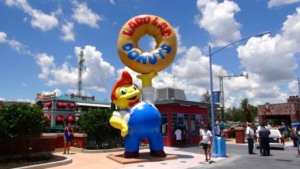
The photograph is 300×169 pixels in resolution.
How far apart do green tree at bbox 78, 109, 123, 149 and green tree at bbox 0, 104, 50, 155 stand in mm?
5044

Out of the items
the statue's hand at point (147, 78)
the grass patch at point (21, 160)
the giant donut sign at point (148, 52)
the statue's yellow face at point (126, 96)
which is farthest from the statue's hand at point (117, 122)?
the grass patch at point (21, 160)

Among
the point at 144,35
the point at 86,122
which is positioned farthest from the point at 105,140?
the point at 144,35

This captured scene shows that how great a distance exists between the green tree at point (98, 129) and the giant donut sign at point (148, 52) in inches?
206

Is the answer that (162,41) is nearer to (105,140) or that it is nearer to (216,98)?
(216,98)

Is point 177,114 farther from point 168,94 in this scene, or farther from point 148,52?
point 148,52

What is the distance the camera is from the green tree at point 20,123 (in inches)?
521

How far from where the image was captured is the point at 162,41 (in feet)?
51.4

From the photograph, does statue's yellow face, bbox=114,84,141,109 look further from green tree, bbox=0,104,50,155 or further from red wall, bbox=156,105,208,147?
red wall, bbox=156,105,208,147

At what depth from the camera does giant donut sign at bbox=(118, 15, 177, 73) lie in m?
15.2

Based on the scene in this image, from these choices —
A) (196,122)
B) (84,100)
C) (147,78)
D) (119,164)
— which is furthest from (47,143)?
(84,100)

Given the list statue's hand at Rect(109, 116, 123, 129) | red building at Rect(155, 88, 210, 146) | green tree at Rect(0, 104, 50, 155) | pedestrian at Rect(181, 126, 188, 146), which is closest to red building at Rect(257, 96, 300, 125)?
red building at Rect(155, 88, 210, 146)

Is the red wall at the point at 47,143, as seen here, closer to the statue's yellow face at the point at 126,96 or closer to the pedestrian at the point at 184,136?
the statue's yellow face at the point at 126,96

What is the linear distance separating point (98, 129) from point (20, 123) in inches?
245

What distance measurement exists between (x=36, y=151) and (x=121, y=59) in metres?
6.71
